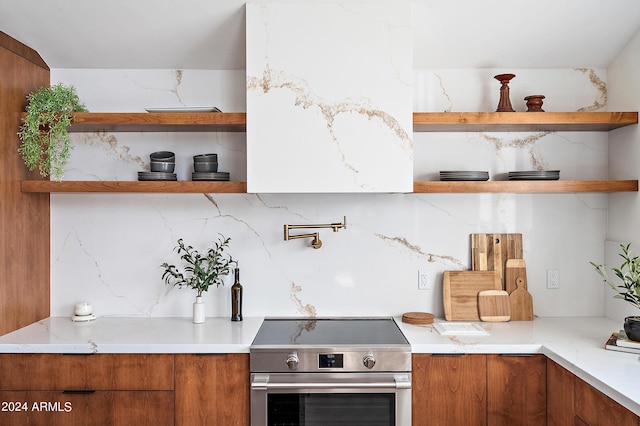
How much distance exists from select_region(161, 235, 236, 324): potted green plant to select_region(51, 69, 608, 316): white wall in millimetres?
54

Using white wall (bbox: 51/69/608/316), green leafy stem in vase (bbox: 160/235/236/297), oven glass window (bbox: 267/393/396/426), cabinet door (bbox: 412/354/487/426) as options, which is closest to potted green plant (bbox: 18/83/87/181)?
white wall (bbox: 51/69/608/316)

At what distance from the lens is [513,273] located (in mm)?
3016

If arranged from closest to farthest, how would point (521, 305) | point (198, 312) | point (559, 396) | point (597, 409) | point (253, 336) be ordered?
point (597, 409) → point (559, 396) → point (253, 336) → point (198, 312) → point (521, 305)

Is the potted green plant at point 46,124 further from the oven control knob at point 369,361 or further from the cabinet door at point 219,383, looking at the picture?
the oven control knob at point 369,361

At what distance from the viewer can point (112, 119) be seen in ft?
8.90

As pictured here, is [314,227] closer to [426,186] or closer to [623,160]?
[426,186]

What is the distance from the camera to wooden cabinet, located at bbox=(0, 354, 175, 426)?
2.44 metres

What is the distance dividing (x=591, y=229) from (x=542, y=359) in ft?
3.34

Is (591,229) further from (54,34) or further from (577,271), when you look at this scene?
(54,34)

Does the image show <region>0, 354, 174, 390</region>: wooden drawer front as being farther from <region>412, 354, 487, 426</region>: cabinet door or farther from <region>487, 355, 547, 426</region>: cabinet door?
<region>487, 355, 547, 426</region>: cabinet door

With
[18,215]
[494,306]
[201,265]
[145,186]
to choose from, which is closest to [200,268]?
[201,265]

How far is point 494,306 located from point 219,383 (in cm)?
152

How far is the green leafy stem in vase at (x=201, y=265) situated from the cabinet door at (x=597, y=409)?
182 centimetres

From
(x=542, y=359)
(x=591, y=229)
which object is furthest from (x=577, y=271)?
(x=542, y=359)
